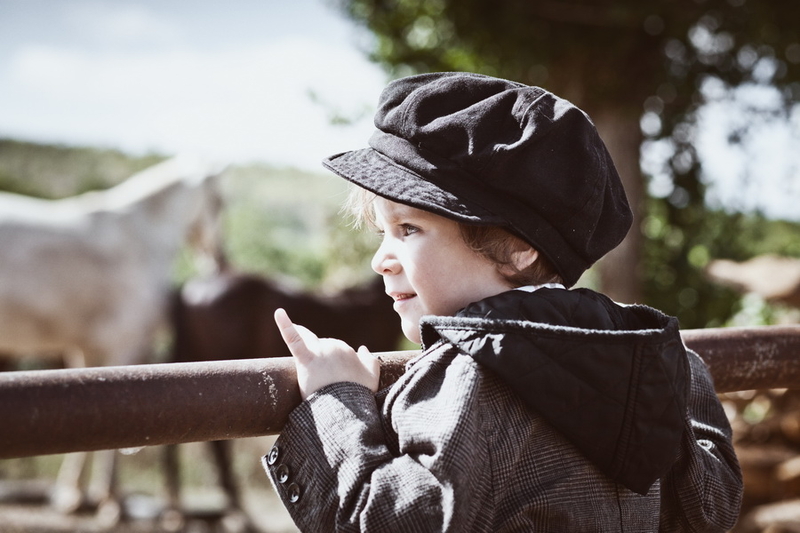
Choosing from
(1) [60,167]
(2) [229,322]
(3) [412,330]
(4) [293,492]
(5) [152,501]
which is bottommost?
(5) [152,501]

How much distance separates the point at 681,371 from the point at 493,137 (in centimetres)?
43

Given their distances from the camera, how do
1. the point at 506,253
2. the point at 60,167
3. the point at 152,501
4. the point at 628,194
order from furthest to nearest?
the point at 60,167 < the point at 152,501 < the point at 628,194 < the point at 506,253

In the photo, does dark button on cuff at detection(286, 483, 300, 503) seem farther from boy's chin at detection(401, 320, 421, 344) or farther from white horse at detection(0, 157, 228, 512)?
white horse at detection(0, 157, 228, 512)

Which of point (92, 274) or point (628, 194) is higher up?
point (628, 194)

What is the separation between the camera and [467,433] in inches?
34.4

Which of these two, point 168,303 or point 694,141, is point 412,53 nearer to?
point 694,141

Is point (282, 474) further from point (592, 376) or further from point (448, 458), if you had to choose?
point (592, 376)

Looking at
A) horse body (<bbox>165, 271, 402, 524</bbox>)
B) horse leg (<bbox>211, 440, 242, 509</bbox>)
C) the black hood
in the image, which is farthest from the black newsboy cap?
horse leg (<bbox>211, 440, 242, 509</bbox>)

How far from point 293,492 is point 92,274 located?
5029 mm

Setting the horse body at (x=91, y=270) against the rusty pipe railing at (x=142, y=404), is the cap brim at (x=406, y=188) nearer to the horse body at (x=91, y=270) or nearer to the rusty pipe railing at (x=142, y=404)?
the rusty pipe railing at (x=142, y=404)

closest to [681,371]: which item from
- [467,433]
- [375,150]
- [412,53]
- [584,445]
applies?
[584,445]

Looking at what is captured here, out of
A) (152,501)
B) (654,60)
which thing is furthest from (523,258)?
(152,501)

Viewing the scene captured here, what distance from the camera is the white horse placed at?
201 inches

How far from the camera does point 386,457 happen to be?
3.01ft
